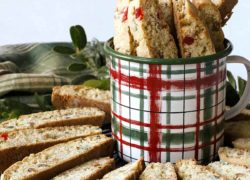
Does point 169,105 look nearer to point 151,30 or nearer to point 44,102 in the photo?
point 151,30

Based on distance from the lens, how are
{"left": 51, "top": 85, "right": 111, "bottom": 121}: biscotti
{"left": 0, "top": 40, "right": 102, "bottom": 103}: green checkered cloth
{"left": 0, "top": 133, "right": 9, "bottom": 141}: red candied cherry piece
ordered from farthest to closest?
{"left": 0, "top": 40, "right": 102, "bottom": 103}: green checkered cloth, {"left": 51, "top": 85, "right": 111, "bottom": 121}: biscotti, {"left": 0, "top": 133, "right": 9, "bottom": 141}: red candied cherry piece

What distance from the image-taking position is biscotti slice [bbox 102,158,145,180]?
4.54 feet

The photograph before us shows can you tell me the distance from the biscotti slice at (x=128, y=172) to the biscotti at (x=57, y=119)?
30 centimetres

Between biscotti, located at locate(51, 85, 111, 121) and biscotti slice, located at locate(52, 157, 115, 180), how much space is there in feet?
1.04

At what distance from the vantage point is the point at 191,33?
1.40 metres

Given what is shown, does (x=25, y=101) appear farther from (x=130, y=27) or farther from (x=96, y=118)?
(x=130, y=27)

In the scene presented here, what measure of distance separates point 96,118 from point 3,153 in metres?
0.33

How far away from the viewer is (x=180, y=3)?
1.42 m

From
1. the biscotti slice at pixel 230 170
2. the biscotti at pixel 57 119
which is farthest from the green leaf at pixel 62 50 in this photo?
the biscotti slice at pixel 230 170

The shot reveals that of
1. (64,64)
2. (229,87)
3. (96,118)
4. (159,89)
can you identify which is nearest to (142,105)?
(159,89)

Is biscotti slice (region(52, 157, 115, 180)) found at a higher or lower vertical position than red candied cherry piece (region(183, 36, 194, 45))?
lower

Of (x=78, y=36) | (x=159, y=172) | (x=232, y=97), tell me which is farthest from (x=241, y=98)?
(x=78, y=36)

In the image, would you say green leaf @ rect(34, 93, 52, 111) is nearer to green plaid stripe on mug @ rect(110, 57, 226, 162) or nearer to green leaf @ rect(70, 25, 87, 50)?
green leaf @ rect(70, 25, 87, 50)

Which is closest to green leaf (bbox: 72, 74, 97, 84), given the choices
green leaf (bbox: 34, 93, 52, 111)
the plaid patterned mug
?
green leaf (bbox: 34, 93, 52, 111)
